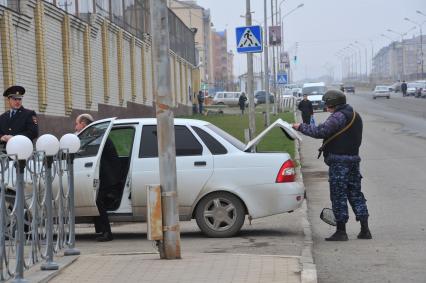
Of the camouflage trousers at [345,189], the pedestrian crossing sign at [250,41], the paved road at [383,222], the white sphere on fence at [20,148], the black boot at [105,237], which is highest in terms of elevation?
the pedestrian crossing sign at [250,41]

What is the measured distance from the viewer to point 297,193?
10.4 m

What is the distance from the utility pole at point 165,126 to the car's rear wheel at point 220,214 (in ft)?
7.16

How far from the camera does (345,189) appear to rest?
10.1 meters

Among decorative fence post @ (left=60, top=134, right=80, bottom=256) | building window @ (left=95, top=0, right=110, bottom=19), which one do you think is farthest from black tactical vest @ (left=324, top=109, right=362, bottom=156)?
building window @ (left=95, top=0, right=110, bottom=19)

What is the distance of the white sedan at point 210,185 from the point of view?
10305 millimetres

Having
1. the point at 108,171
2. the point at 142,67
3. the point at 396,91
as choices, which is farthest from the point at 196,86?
the point at 108,171

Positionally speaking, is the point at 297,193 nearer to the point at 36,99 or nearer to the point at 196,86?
the point at 36,99

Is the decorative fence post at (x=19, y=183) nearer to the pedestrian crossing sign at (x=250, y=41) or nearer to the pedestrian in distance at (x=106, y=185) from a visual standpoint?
the pedestrian in distance at (x=106, y=185)

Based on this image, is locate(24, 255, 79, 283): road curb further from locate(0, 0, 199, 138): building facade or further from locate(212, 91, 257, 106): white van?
locate(212, 91, 257, 106): white van

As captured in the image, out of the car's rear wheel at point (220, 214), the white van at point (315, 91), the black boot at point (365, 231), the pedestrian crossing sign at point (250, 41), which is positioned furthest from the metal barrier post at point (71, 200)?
the white van at point (315, 91)

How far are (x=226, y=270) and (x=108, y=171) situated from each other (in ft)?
11.0

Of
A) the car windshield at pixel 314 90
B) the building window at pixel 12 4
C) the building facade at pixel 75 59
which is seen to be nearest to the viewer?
the building window at pixel 12 4

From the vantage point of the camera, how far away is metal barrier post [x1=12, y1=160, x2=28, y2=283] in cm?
659

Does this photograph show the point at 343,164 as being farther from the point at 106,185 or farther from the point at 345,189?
the point at 106,185
